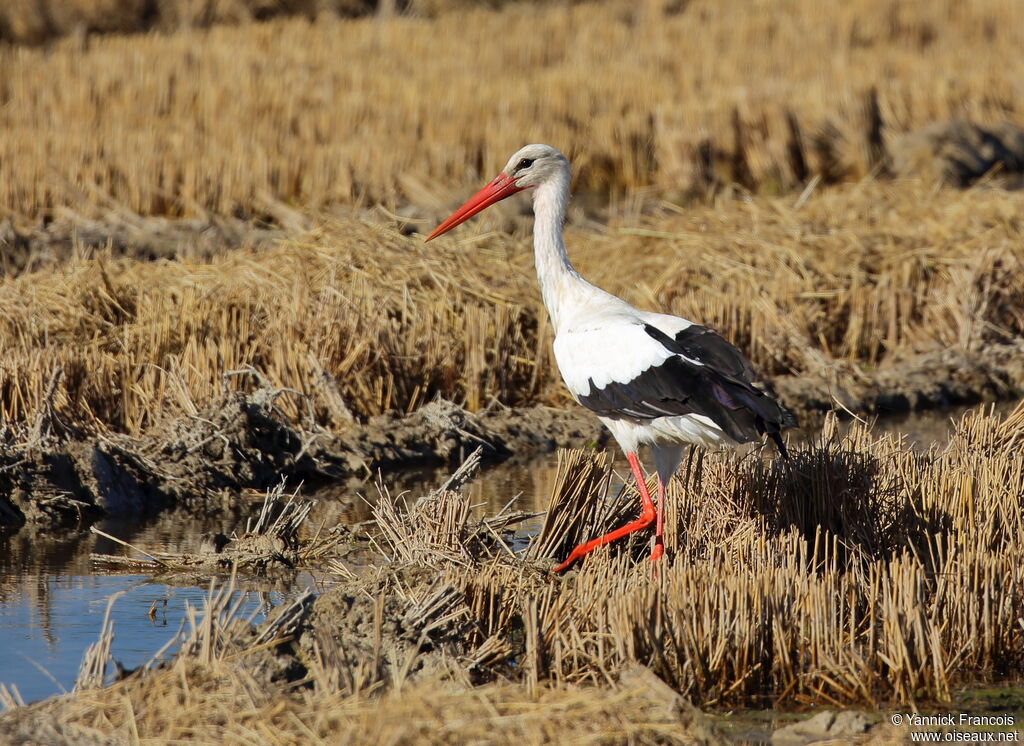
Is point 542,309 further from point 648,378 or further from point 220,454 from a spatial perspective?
point 648,378

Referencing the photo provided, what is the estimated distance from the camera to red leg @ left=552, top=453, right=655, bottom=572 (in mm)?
5801

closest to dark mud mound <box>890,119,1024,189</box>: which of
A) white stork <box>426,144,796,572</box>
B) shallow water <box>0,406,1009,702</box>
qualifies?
shallow water <box>0,406,1009,702</box>

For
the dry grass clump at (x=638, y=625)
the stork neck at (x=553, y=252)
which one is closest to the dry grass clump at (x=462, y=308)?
the stork neck at (x=553, y=252)

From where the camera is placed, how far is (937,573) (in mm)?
5375

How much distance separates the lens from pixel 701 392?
5426 mm

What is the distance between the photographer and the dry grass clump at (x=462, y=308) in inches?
332

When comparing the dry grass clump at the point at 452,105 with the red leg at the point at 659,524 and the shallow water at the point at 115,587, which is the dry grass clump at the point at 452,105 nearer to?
the shallow water at the point at 115,587

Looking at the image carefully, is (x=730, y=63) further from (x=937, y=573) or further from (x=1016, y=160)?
(x=937, y=573)

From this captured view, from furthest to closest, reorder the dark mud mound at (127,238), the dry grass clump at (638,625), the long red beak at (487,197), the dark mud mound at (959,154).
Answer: the dark mud mound at (959,154), the dark mud mound at (127,238), the long red beak at (487,197), the dry grass clump at (638,625)

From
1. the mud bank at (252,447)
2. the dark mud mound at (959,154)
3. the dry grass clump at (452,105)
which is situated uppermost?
the dry grass clump at (452,105)

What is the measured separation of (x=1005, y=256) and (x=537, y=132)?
6326mm

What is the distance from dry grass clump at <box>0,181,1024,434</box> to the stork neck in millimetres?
2361

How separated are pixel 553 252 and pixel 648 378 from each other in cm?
100

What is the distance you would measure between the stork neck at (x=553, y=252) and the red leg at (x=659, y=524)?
91cm
